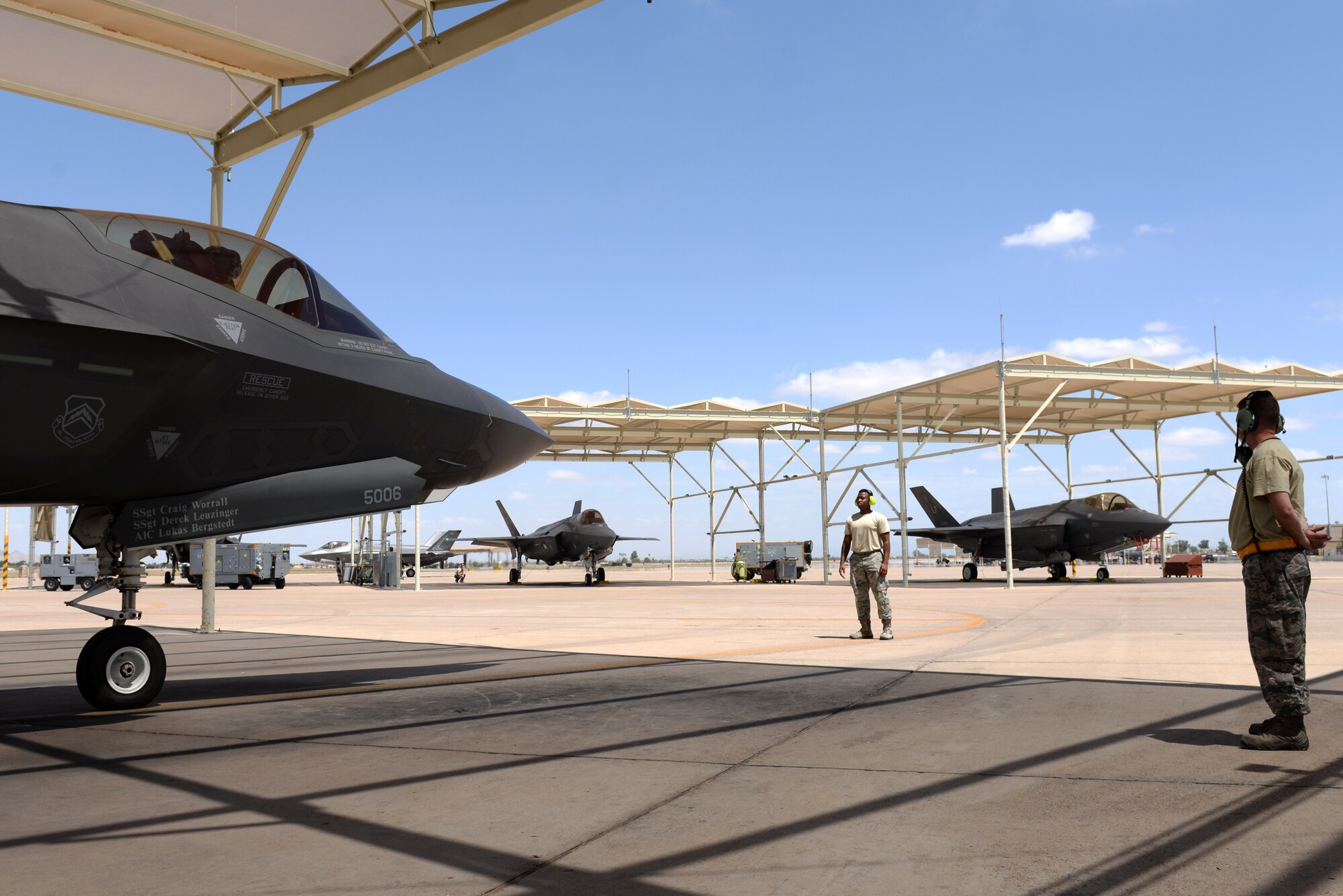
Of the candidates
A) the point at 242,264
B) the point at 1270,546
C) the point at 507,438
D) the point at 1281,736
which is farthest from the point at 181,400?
the point at 1281,736

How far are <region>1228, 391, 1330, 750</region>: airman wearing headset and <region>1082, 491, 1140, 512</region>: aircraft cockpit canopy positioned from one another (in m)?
29.7

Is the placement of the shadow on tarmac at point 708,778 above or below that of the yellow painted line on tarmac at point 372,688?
above

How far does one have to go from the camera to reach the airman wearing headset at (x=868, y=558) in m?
11.7

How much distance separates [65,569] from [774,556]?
113 ft

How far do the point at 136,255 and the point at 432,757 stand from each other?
13.9 ft

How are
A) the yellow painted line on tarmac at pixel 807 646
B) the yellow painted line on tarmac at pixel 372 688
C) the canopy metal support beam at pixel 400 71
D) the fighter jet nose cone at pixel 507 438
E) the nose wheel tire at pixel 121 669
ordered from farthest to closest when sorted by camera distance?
the yellow painted line on tarmac at pixel 807 646 → the canopy metal support beam at pixel 400 71 → the fighter jet nose cone at pixel 507 438 → the yellow painted line on tarmac at pixel 372 688 → the nose wheel tire at pixel 121 669

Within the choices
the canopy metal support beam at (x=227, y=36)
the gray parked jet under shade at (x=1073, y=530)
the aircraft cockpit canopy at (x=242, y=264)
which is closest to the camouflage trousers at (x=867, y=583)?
the aircraft cockpit canopy at (x=242, y=264)

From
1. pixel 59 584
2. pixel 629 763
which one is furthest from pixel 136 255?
pixel 59 584

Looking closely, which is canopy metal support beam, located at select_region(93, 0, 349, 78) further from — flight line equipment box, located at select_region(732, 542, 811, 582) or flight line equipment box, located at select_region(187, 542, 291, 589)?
flight line equipment box, located at select_region(187, 542, 291, 589)

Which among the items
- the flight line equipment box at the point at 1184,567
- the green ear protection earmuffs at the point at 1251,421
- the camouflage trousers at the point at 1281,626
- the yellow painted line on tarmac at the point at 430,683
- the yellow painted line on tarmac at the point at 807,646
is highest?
the green ear protection earmuffs at the point at 1251,421

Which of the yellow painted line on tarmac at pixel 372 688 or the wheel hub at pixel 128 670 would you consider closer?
the wheel hub at pixel 128 670

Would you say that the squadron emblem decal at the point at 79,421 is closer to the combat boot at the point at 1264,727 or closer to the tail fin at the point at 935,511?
the combat boot at the point at 1264,727

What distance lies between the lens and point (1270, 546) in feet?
16.7

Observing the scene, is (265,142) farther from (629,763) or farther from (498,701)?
(629,763)
